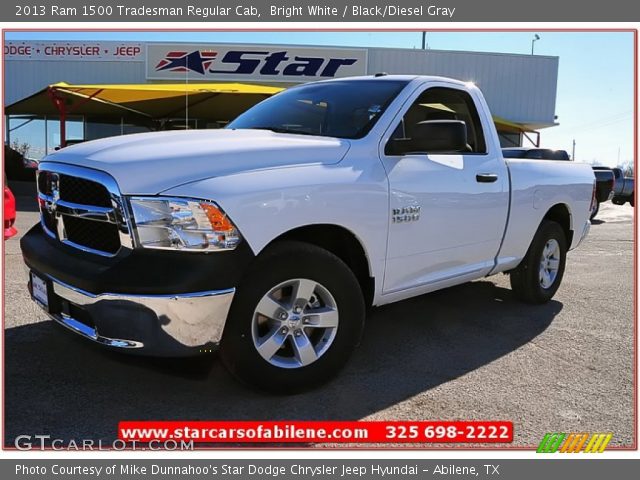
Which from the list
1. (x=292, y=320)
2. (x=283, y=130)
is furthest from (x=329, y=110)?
(x=292, y=320)

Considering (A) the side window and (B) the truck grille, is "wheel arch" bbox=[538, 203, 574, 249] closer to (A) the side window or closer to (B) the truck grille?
(A) the side window

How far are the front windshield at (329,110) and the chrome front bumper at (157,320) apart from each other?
1.46 m

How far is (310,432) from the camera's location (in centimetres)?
257

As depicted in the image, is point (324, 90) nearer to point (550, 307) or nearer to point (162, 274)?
point (162, 274)

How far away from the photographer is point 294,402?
9.30 ft

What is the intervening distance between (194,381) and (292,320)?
0.75 meters

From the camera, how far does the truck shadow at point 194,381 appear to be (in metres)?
2.67

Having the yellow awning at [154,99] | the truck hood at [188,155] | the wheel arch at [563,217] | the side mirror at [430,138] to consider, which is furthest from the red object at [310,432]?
the yellow awning at [154,99]

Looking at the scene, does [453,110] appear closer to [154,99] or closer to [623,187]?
[154,99]

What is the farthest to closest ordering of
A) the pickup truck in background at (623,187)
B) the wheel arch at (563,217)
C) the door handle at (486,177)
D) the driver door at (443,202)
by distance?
the pickup truck in background at (623,187) → the wheel arch at (563,217) → the door handle at (486,177) → the driver door at (443,202)

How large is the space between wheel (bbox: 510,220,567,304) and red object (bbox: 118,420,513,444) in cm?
243

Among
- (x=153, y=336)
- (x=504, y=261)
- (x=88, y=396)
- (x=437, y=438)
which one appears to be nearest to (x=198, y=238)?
(x=153, y=336)

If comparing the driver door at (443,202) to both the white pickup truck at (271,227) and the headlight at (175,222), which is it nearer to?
the white pickup truck at (271,227)

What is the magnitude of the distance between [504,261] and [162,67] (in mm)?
17792
